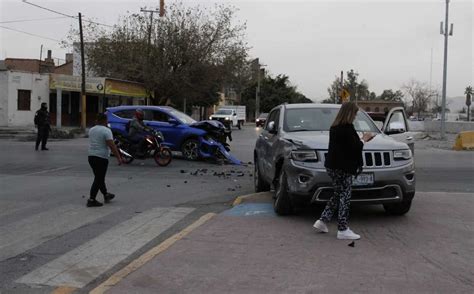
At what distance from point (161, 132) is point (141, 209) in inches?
366

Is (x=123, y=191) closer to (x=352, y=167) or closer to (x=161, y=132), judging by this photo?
(x=352, y=167)

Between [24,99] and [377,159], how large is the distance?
34000 mm

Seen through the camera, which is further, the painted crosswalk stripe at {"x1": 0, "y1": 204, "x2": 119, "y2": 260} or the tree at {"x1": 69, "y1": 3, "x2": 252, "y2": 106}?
the tree at {"x1": 69, "y1": 3, "x2": 252, "y2": 106}

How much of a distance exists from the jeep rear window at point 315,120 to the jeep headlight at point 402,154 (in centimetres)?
105

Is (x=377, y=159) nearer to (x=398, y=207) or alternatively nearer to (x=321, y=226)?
(x=398, y=207)

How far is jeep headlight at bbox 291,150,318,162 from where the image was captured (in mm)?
7605

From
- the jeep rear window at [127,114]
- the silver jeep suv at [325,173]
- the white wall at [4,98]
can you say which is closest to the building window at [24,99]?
the white wall at [4,98]

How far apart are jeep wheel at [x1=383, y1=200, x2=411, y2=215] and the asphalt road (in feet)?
9.17

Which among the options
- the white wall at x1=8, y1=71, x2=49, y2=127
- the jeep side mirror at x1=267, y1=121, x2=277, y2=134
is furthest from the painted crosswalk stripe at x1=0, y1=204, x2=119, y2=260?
the white wall at x1=8, y1=71, x2=49, y2=127

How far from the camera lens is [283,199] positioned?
8.00 metres

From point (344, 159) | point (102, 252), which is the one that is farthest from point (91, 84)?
point (344, 159)

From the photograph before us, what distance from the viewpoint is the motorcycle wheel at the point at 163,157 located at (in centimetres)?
1636

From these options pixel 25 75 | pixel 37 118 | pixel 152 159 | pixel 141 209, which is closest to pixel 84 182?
pixel 141 209

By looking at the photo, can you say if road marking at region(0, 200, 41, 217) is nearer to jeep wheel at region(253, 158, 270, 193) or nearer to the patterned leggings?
jeep wheel at region(253, 158, 270, 193)
